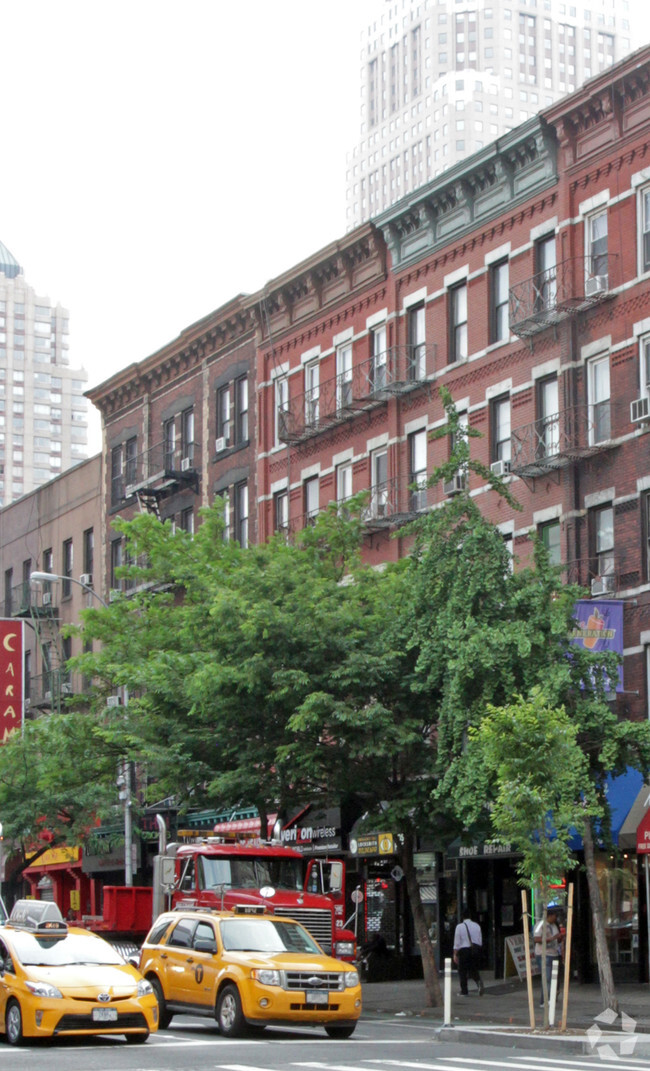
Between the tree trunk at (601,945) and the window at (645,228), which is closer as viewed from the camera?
the tree trunk at (601,945)

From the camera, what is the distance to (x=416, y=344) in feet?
139

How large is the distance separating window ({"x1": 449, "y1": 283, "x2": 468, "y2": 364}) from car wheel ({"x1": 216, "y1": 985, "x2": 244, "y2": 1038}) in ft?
68.4

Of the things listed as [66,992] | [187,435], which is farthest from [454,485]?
[66,992]

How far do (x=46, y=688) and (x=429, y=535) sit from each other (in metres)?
35.4

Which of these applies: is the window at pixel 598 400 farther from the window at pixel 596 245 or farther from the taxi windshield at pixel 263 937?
the taxi windshield at pixel 263 937

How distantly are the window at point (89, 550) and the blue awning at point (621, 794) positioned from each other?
32.1 metres

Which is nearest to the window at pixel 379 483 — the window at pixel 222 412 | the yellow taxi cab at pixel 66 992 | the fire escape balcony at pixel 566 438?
the fire escape balcony at pixel 566 438

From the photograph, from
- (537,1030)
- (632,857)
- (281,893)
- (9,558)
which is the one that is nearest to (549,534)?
(632,857)

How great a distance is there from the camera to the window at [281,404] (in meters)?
47.0

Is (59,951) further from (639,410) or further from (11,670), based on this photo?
(11,670)

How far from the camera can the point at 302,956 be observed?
23312 mm

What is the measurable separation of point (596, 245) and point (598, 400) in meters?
3.47

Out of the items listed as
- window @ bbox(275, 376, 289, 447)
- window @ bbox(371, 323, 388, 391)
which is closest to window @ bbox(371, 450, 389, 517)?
window @ bbox(371, 323, 388, 391)

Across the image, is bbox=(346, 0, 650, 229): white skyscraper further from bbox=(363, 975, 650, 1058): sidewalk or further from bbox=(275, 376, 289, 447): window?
bbox=(363, 975, 650, 1058): sidewalk
